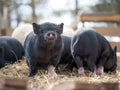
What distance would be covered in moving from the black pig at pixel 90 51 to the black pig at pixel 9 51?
111cm

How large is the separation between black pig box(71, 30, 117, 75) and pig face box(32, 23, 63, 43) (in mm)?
785

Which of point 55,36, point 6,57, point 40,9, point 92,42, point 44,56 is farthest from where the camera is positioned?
point 40,9

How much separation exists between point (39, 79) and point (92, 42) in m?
1.26

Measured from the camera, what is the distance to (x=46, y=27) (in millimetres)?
5254

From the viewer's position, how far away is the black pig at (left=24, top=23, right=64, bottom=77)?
17.1 ft

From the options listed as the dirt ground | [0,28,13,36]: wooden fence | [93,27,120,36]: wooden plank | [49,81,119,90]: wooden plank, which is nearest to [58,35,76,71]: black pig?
the dirt ground

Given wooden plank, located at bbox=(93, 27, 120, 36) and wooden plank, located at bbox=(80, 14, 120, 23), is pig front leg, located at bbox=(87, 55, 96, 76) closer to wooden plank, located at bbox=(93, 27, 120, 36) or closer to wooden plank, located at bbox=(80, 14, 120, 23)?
wooden plank, located at bbox=(93, 27, 120, 36)

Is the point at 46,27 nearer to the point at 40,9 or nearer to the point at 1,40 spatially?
the point at 1,40

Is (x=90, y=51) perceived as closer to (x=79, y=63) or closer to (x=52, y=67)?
(x=79, y=63)

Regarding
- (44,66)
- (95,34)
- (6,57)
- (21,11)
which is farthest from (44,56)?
(21,11)

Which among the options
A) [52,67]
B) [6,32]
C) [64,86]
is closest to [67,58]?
[52,67]

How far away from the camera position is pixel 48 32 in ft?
16.6

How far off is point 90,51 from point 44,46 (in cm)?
99

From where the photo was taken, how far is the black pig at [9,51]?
22.1ft
